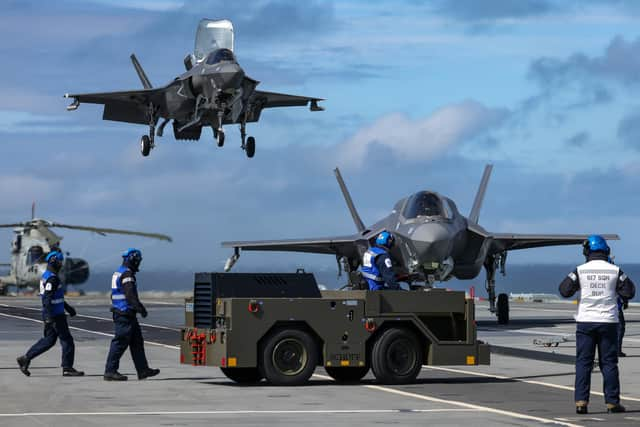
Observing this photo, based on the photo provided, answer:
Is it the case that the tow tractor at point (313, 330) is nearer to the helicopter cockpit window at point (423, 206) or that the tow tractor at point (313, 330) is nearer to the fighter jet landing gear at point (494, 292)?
the helicopter cockpit window at point (423, 206)

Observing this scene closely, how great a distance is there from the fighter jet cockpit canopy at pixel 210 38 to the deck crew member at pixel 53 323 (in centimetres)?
2158

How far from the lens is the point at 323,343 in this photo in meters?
16.1

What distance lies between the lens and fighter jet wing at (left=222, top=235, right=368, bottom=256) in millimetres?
38219

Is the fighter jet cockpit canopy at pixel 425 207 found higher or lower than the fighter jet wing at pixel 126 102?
lower

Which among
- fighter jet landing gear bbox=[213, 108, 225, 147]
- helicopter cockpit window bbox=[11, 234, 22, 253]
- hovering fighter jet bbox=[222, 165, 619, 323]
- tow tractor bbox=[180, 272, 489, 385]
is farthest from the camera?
helicopter cockpit window bbox=[11, 234, 22, 253]

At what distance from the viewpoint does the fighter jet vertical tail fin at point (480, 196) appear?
127ft

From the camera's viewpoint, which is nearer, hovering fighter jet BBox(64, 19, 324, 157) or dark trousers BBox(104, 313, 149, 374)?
dark trousers BBox(104, 313, 149, 374)

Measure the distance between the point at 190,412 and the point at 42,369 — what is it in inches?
263

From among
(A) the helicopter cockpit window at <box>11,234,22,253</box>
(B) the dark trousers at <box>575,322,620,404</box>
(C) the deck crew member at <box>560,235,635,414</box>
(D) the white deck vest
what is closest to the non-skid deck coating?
(B) the dark trousers at <box>575,322,620,404</box>

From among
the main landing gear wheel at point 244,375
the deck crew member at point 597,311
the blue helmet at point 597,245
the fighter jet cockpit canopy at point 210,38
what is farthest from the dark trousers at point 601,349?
the fighter jet cockpit canopy at point 210,38

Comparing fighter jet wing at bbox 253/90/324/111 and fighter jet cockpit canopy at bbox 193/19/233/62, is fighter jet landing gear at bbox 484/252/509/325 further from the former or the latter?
fighter jet cockpit canopy at bbox 193/19/233/62

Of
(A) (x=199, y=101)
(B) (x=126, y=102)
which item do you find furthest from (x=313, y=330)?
(B) (x=126, y=102)

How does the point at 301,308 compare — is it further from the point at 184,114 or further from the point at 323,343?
the point at 184,114

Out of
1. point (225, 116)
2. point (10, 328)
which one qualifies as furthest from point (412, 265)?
point (10, 328)
